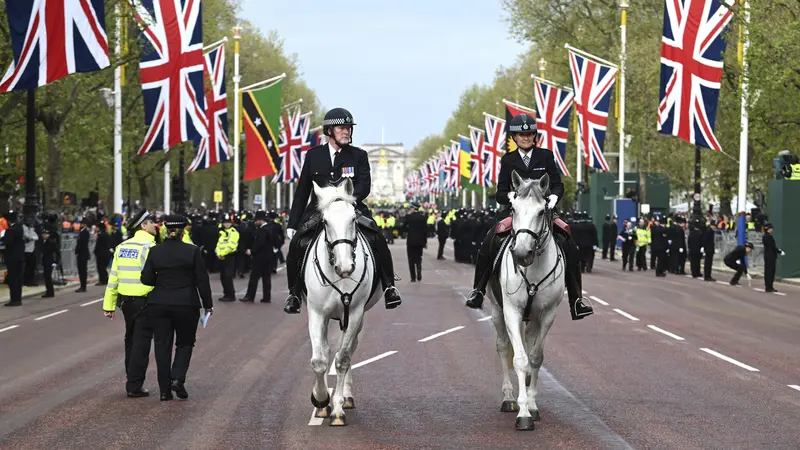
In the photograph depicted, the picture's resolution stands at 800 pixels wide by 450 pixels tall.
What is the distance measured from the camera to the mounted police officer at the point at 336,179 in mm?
11461

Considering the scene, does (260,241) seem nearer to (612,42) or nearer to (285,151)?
(285,151)

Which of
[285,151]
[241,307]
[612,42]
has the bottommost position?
[241,307]

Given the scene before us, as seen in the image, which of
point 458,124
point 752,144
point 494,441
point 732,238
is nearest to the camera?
point 494,441

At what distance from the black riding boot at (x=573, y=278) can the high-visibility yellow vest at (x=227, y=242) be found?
54.8 ft

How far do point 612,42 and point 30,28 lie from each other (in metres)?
48.5

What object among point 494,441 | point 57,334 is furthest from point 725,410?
point 57,334

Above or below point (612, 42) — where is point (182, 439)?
below

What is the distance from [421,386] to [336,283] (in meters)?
2.83

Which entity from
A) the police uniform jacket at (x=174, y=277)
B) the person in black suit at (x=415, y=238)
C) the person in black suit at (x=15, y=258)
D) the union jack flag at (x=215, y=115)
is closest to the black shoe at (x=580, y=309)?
the police uniform jacket at (x=174, y=277)

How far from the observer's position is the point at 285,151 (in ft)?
197

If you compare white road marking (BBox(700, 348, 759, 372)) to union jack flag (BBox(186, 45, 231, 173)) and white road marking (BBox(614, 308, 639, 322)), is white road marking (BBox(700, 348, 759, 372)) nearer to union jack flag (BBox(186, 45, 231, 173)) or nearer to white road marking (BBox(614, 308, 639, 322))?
white road marking (BBox(614, 308, 639, 322))

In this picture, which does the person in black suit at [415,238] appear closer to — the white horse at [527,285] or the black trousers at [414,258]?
the black trousers at [414,258]

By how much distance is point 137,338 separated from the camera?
12.7 meters

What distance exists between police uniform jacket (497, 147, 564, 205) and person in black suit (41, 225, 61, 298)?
1756 centimetres
